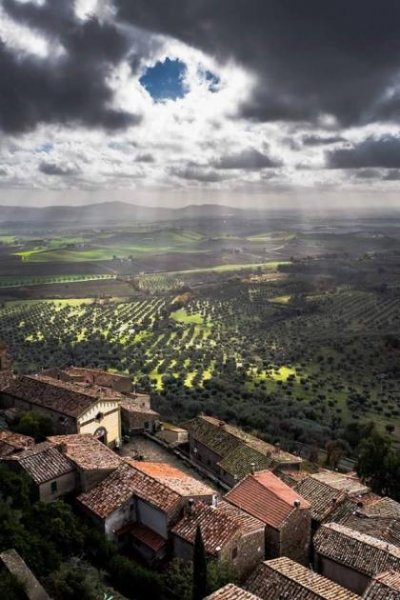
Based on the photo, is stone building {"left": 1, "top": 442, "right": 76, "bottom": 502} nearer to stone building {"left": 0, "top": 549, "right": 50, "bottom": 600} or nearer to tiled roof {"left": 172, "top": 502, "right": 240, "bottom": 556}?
stone building {"left": 0, "top": 549, "right": 50, "bottom": 600}

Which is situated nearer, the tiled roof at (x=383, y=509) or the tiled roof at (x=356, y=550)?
the tiled roof at (x=356, y=550)

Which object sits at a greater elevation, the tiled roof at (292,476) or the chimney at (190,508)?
the chimney at (190,508)

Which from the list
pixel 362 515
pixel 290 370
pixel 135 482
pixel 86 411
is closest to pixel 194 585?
pixel 135 482

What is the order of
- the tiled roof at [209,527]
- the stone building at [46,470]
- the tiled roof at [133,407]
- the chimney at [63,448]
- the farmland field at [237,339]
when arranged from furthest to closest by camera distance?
the farmland field at [237,339]
the tiled roof at [133,407]
the chimney at [63,448]
the stone building at [46,470]
the tiled roof at [209,527]

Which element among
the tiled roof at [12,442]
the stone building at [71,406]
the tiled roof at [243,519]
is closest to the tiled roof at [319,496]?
the tiled roof at [243,519]

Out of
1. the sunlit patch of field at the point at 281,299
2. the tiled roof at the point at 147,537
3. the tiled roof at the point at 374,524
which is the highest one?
the tiled roof at the point at 147,537

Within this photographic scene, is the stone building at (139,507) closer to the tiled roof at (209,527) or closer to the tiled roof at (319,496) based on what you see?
the tiled roof at (209,527)

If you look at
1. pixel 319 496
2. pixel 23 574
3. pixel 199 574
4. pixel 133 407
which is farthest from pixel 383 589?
pixel 133 407

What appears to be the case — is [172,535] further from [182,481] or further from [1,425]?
[1,425]
